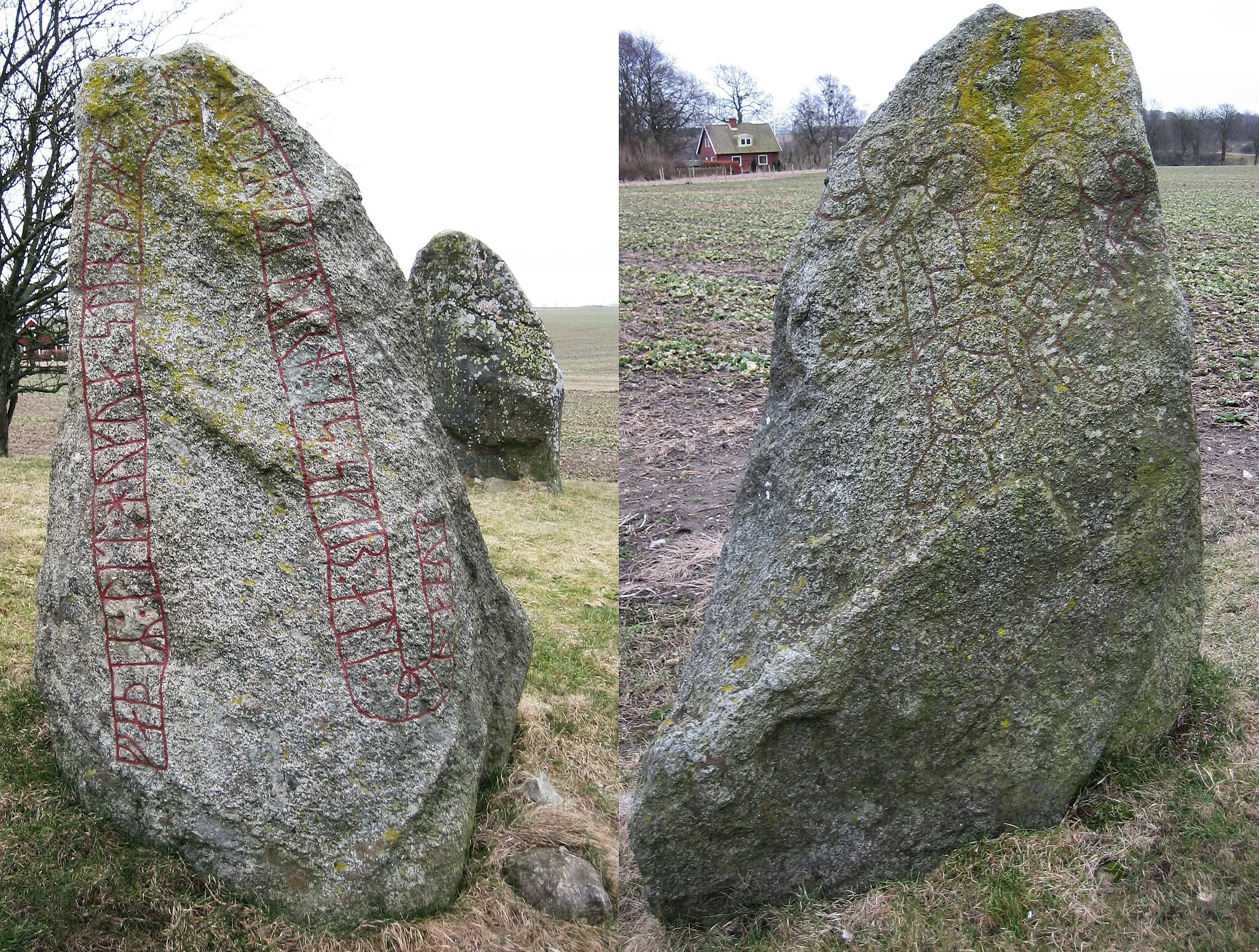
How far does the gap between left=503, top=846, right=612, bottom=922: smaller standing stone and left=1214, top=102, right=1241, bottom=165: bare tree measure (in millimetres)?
6546

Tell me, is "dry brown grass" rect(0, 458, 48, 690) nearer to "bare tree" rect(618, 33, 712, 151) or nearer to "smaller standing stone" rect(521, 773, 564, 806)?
"smaller standing stone" rect(521, 773, 564, 806)

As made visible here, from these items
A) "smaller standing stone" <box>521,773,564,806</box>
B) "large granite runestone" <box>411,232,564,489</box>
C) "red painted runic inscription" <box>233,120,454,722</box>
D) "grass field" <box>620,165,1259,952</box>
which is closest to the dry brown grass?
"red painted runic inscription" <box>233,120,454,722</box>

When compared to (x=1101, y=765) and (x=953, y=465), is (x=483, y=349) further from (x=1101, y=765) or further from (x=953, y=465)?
(x=1101, y=765)

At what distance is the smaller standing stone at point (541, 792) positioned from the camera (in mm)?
3699

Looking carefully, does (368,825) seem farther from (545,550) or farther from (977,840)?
(545,550)

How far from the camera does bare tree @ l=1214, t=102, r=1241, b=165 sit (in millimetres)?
6664

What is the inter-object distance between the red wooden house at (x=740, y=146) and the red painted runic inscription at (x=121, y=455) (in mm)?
6869

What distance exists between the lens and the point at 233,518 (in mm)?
2871

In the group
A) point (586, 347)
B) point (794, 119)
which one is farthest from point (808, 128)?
point (586, 347)

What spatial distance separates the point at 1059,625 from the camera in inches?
120

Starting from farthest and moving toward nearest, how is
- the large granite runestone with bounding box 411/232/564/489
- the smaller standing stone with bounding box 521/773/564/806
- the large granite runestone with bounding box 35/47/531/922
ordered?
1. the large granite runestone with bounding box 411/232/564/489
2. the smaller standing stone with bounding box 521/773/564/806
3. the large granite runestone with bounding box 35/47/531/922

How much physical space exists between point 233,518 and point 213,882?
1.13m

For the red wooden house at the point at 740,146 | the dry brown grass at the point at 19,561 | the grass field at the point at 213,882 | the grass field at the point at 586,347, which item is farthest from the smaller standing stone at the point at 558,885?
the grass field at the point at 586,347

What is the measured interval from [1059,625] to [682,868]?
1.46 meters
